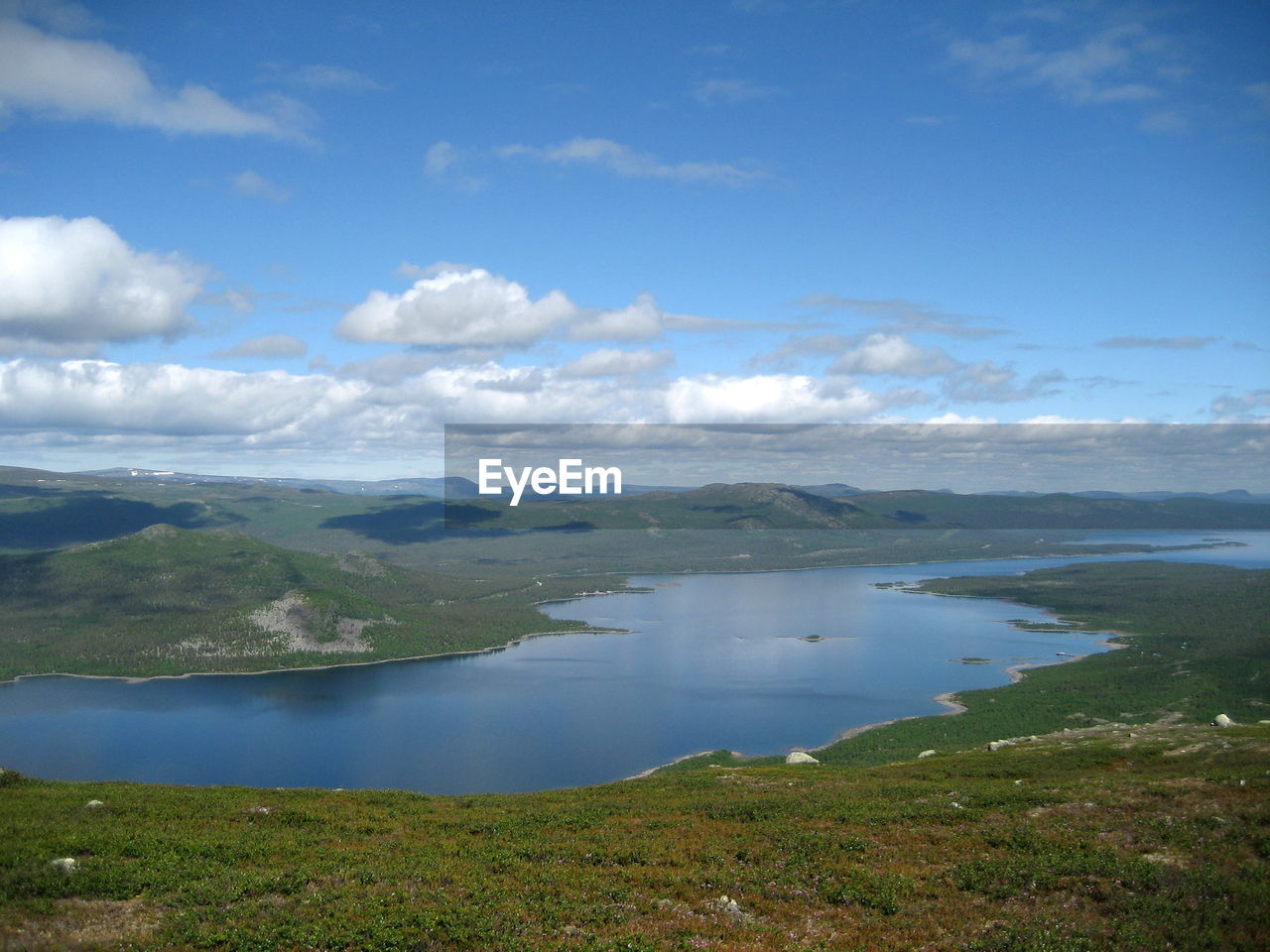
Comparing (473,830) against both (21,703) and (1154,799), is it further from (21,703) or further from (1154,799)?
(21,703)

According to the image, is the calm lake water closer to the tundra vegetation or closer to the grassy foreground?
the tundra vegetation

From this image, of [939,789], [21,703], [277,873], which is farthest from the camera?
[21,703]

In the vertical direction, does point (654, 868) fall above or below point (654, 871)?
below

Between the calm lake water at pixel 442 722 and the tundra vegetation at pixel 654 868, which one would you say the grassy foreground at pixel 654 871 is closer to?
the tundra vegetation at pixel 654 868

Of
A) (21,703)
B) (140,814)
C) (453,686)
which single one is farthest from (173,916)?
(21,703)

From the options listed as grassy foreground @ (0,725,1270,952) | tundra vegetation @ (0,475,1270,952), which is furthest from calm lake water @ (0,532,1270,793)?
grassy foreground @ (0,725,1270,952)

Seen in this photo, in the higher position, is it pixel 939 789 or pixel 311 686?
pixel 939 789

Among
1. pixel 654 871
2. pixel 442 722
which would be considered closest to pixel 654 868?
pixel 654 871

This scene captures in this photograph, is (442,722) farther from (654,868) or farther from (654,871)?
(654,871)
